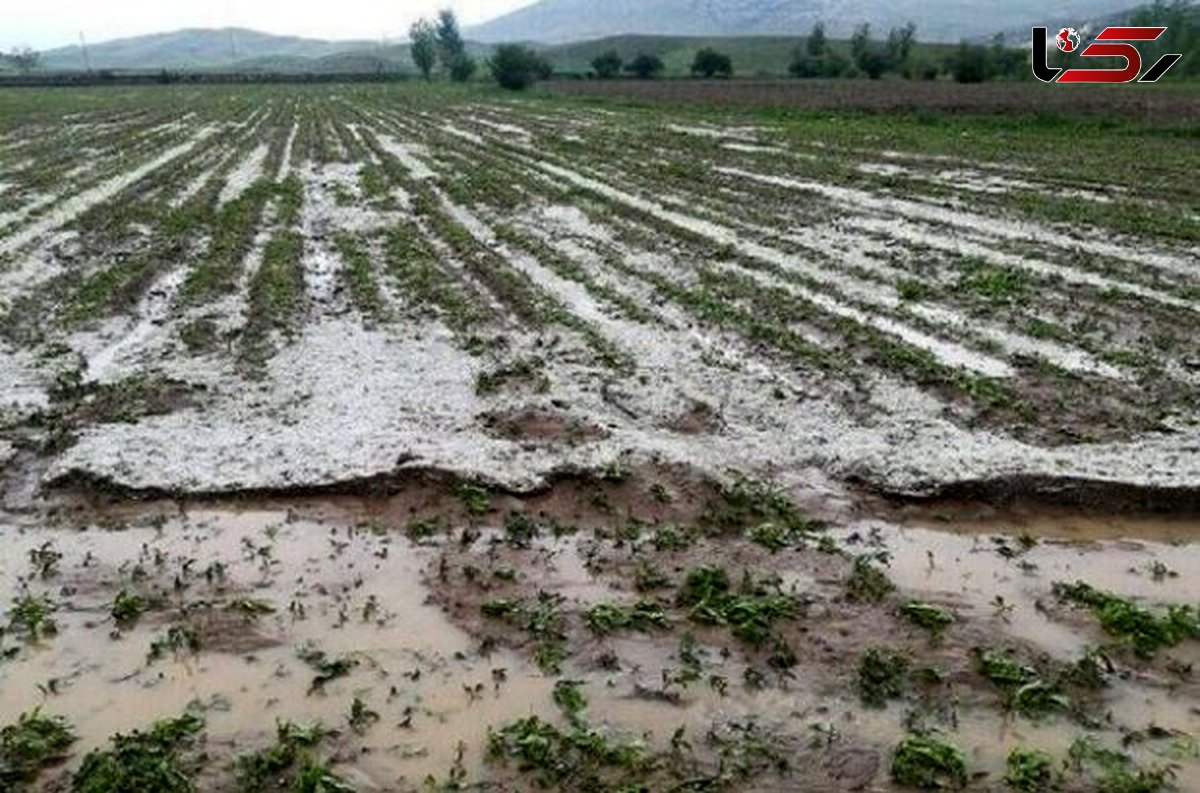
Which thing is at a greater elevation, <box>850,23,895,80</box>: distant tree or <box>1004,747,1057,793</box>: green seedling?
<box>850,23,895,80</box>: distant tree

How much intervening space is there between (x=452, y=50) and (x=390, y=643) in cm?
9642

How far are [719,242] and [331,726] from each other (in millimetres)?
→ 11248

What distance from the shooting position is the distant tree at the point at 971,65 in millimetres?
59438

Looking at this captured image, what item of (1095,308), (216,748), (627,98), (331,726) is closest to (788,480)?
(331,726)

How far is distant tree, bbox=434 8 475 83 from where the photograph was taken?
87.4m

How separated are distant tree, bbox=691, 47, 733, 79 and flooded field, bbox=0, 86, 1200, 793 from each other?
63394mm

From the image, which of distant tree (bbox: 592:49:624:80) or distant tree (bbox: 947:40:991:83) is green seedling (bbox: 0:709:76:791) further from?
distant tree (bbox: 592:49:624:80)

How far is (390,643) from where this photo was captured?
5695mm

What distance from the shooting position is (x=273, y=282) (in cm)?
1301

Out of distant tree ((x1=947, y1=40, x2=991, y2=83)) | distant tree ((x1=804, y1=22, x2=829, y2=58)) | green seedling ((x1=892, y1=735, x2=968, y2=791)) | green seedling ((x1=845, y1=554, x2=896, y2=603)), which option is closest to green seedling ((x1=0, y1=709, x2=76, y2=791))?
green seedling ((x1=892, y1=735, x2=968, y2=791))

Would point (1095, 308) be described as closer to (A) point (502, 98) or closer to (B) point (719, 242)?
(B) point (719, 242)

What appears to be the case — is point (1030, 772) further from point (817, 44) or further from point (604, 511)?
point (817, 44)

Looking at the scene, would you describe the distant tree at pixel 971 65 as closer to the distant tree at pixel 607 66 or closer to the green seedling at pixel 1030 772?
the distant tree at pixel 607 66

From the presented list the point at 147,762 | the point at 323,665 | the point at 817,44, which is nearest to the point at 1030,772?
the point at 323,665
